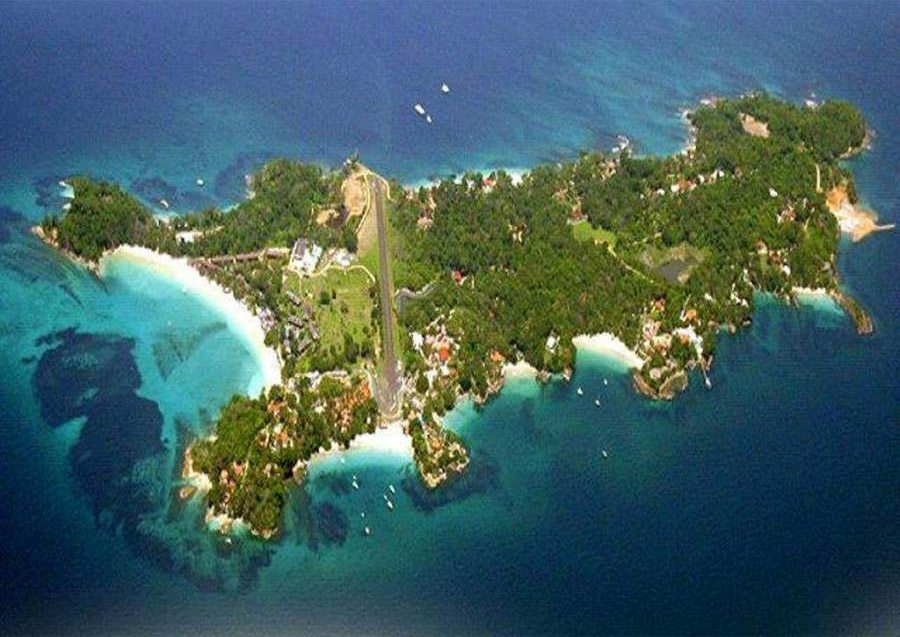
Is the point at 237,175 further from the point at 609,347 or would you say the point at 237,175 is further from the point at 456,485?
the point at 456,485

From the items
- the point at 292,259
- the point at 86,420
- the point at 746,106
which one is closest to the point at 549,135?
the point at 746,106

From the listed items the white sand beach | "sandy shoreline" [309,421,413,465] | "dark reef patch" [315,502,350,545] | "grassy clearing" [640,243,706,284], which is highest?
"grassy clearing" [640,243,706,284]

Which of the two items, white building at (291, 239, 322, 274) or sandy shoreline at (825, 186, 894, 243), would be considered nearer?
white building at (291, 239, 322, 274)

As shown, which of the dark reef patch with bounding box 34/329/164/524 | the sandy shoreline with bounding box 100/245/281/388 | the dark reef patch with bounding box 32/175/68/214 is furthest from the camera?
the dark reef patch with bounding box 32/175/68/214

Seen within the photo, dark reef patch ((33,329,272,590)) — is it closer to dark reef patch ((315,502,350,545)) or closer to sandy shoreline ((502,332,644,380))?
dark reef patch ((315,502,350,545))

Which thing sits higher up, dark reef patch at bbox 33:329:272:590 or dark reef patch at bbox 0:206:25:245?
dark reef patch at bbox 0:206:25:245

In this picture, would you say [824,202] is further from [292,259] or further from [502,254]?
[292,259]

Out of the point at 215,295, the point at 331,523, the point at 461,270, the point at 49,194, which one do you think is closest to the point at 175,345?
the point at 215,295

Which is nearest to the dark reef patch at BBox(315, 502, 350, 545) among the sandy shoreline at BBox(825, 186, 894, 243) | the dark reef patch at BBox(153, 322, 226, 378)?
the dark reef patch at BBox(153, 322, 226, 378)
